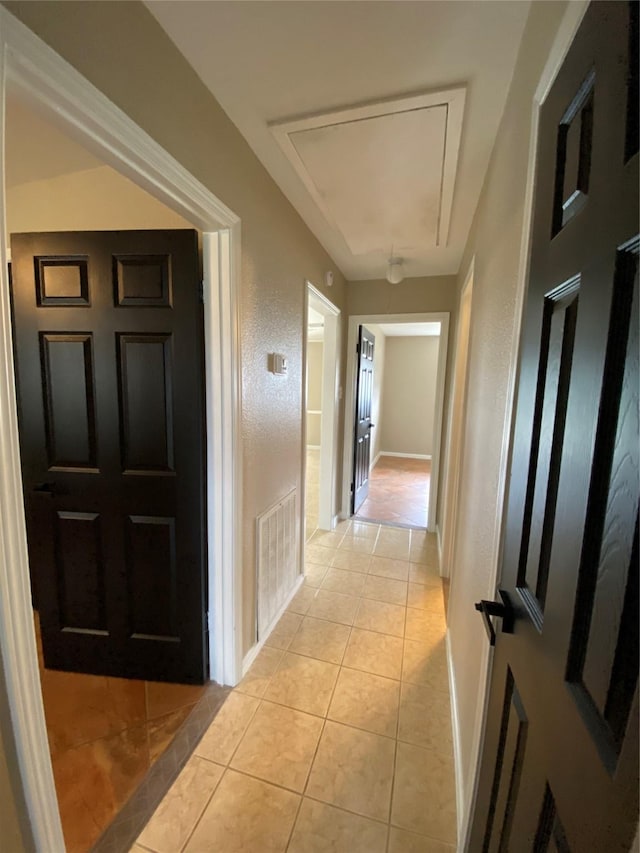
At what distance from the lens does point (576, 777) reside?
444 mm

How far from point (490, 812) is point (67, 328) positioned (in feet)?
6.82

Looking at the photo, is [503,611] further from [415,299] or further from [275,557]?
[415,299]

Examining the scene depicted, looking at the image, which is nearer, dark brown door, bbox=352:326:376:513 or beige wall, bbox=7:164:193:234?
beige wall, bbox=7:164:193:234

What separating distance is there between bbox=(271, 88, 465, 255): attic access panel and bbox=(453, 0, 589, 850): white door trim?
0.58 meters

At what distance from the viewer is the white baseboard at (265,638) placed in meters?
1.74

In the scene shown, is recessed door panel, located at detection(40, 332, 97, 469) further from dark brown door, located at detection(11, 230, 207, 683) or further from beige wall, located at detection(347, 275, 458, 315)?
beige wall, located at detection(347, 275, 458, 315)

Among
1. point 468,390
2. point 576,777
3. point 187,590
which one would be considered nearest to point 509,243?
point 468,390

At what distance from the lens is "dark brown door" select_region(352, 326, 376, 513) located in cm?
364

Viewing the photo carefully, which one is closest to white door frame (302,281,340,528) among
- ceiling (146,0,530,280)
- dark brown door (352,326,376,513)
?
dark brown door (352,326,376,513)

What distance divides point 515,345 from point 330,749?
5.48ft

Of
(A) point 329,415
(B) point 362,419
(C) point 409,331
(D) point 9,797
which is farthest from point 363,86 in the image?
(C) point 409,331

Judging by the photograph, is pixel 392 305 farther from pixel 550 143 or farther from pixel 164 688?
pixel 164 688

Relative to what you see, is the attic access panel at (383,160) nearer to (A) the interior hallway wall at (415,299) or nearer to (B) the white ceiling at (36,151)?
(B) the white ceiling at (36,151)

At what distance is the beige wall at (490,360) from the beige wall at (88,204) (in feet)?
4.40
